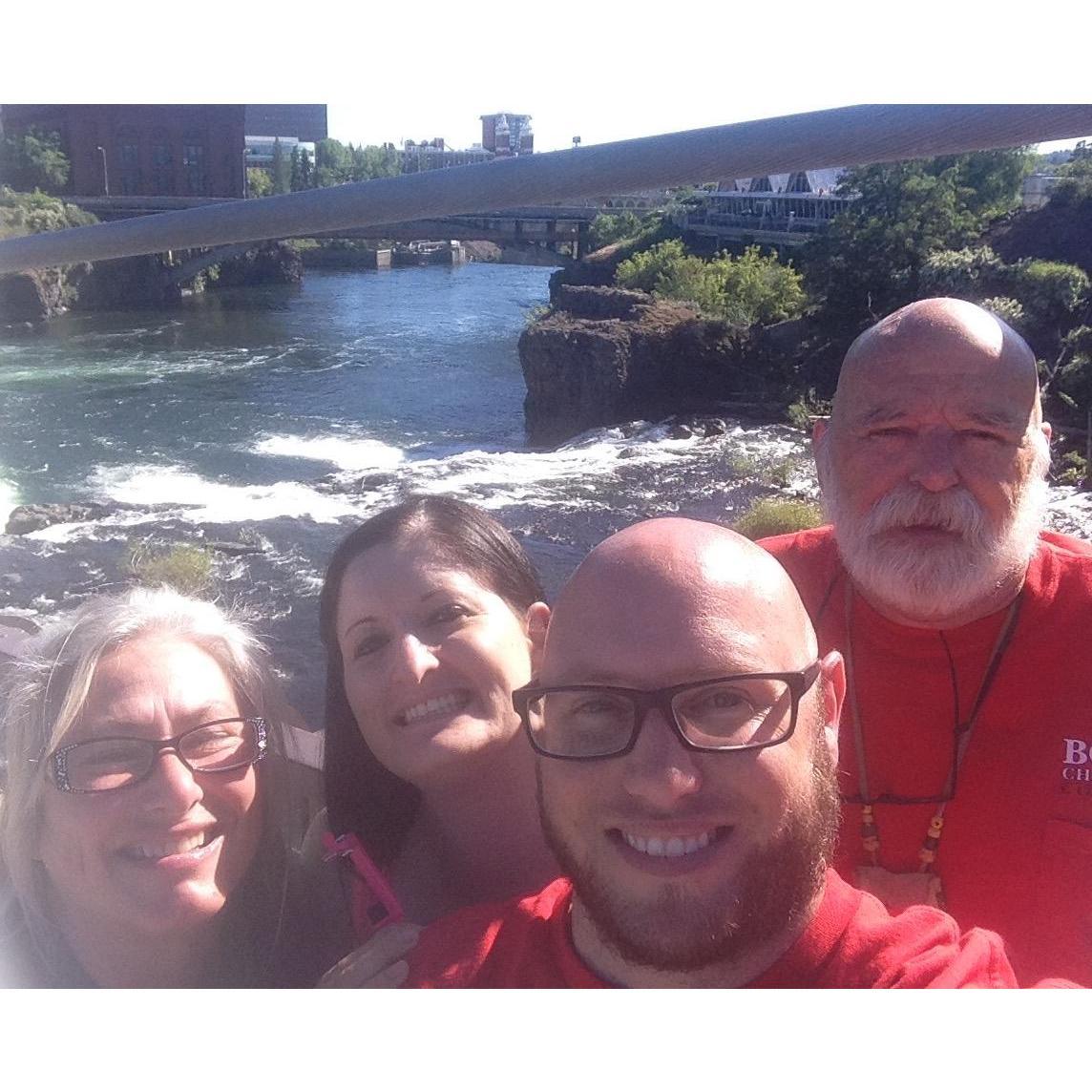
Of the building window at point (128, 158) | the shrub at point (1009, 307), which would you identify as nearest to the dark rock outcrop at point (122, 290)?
the building window at point (128, 158)

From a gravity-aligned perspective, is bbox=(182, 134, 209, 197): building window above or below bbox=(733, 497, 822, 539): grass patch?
above

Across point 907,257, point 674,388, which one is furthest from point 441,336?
point 907,257

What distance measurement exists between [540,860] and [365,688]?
0.82 ft

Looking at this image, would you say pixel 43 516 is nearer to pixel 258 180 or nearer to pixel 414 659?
pixel 258 180

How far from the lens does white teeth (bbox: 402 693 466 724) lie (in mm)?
899

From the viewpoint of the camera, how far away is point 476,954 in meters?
0.76

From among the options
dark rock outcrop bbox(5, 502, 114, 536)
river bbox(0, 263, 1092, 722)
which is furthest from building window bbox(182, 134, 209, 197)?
dark rock outcrop bbox(5, 502, 114, 536)

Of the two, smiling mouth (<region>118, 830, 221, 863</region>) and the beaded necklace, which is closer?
smiling mouth (<region>118, 830, 221, 863</region>)

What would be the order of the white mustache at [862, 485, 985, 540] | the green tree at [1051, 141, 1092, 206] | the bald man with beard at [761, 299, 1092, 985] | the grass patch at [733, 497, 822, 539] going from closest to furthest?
the bald man with beard at [761, 299, 1092, 985], the white mustache at [862, 485, 985, 540], the green tree at [1051, 141, 1092, 206], the grass patch at [733, 497, 822, 539]

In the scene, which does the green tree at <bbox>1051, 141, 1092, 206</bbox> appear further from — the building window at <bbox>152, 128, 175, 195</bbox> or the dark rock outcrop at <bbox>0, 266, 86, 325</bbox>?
the dark rock outcrop at <bbox>0, 266, 86, 325</bbox>

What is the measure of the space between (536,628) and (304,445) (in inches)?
374

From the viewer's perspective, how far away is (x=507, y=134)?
3.21 ft

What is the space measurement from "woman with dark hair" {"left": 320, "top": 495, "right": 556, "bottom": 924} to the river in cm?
55

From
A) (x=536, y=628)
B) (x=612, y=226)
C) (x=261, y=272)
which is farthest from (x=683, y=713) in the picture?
(x=261, y=272)
